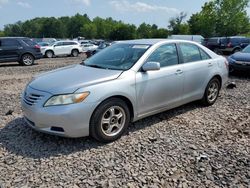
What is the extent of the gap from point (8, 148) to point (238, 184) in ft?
10.3

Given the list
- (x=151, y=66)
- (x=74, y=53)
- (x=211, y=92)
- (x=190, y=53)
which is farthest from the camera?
(x=74, y=53)

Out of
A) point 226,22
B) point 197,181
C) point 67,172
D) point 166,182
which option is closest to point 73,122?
point 67,172

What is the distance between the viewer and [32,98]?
4000mm

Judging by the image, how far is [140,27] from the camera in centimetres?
8981

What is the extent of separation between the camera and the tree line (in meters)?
51.9

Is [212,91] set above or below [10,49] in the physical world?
below

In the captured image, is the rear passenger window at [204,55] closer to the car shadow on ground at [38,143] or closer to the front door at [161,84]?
the front door at [161,84]

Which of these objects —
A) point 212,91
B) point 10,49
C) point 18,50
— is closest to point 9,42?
point 10,49

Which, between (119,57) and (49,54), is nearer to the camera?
(119,57)

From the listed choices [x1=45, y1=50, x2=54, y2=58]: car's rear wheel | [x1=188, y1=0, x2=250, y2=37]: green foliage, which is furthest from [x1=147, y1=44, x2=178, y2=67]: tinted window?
[x1=188, y1=0, x2=250, y2=37]: green foliage

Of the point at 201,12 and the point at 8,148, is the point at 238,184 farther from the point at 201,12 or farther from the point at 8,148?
the point at 201,12

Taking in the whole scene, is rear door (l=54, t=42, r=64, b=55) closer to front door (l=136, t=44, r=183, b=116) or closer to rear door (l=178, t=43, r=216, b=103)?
rear door (l=178, t=43, r=216, b=103)

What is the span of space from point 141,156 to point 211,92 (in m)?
2.96

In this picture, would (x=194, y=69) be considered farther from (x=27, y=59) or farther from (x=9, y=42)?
(x=9, y=42)
